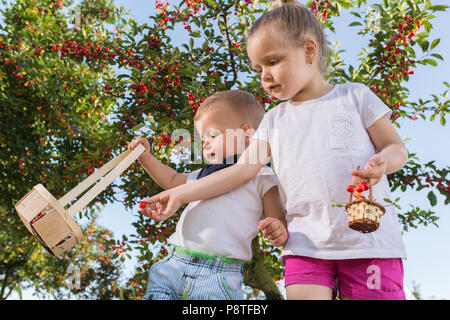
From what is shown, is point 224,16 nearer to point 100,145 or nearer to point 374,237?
point 100,145

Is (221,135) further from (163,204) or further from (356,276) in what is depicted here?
(356,276)

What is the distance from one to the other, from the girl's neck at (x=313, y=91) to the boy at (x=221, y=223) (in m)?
0.24

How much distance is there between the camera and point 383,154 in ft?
4.67

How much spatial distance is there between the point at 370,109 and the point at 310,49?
0.33 metres

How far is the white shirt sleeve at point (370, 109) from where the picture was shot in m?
1.57

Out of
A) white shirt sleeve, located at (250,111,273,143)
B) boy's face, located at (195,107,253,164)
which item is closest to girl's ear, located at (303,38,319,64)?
white shirt sleeve, located at (250,111,273,143)

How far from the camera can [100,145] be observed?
443 cm

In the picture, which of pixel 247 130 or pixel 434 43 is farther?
pixel 434 43

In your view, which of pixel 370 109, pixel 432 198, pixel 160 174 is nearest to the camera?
pixel 370 109

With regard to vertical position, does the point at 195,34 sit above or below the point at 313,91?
above

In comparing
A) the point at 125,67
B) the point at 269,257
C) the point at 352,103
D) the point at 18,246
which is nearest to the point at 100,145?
the point at 125,67

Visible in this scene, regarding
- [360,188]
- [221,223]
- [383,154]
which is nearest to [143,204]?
[221,223]

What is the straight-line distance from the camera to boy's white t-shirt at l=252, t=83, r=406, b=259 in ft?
4.68

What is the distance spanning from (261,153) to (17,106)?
557cm
